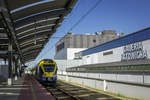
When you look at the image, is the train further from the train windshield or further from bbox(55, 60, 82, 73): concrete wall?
bbox(55, 60, 82, 73): concrete wall

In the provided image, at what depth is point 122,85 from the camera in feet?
49.7

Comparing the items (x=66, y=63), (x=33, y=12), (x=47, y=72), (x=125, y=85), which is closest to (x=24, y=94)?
(x=33, y=12)

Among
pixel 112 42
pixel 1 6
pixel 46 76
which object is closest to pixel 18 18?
pixel 1 6

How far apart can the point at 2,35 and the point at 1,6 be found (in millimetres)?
8924

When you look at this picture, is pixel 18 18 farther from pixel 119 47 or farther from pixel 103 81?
pixel 119 47

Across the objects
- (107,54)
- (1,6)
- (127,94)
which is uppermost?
(1,6)

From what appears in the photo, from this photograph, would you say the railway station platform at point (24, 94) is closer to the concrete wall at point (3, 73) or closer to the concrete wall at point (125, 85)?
the concrete wall at point (125, 85)

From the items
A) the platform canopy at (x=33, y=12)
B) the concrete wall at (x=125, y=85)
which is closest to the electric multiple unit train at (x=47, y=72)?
the concrete wall at (x=125, y=85)

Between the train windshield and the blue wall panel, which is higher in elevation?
the blue wall panel

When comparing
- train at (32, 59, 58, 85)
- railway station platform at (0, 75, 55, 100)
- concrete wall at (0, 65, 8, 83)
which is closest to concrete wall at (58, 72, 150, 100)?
train at (32, 59, 58, 85)

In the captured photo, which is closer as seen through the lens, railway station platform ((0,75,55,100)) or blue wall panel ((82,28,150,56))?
railway station platform ((0,75,55,100))

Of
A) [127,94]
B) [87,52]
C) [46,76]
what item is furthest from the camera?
[87,52]

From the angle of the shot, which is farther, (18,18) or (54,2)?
(18,18)

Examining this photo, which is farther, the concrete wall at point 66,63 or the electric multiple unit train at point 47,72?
the concrete wall at point 66,63
